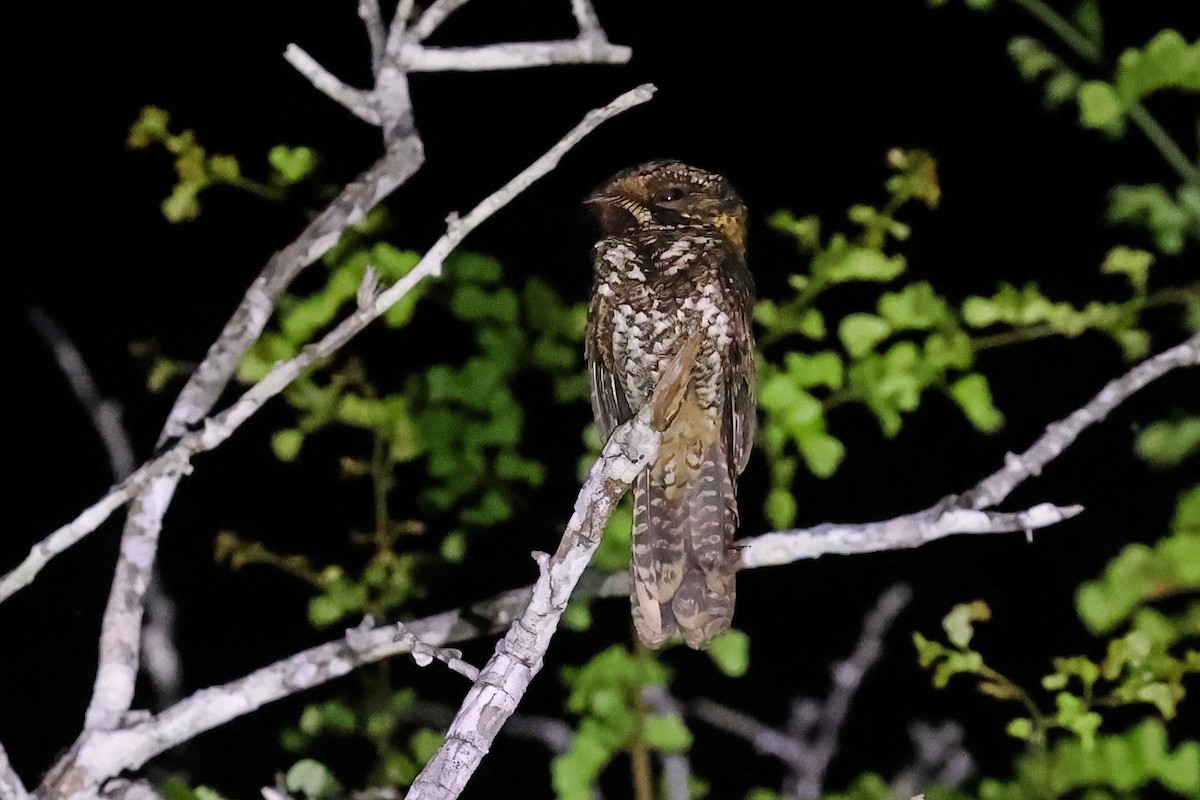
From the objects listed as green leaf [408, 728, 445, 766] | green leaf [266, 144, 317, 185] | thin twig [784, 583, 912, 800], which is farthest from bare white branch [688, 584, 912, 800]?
green leaf [266, 144, 317, 185]

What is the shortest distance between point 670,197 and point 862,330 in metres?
0.30

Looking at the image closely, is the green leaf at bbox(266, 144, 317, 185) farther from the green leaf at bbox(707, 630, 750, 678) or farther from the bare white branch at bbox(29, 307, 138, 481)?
the green leaf at bbox(707, 630, 750, 678)

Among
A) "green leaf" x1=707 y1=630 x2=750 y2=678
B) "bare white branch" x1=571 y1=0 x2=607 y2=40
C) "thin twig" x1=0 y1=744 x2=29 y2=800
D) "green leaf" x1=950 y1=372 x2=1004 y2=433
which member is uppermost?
"bare white branch" x1=571 y1=0 x2=607 y2=40

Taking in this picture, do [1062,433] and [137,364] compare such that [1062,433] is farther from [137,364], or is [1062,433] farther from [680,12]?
[137,364]

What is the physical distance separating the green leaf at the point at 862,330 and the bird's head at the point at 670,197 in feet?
0.63

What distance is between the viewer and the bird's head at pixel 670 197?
4.89 feet

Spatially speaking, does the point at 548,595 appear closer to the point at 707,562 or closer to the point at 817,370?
the point at 707,562

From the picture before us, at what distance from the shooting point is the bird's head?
1.49 metres

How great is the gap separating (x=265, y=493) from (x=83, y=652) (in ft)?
1.21

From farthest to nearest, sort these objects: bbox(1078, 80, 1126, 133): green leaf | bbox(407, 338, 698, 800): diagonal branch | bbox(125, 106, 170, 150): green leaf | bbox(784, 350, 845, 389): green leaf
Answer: bbox(125, 106, 170, 150): green leaf
bbox(784, 350, 845, 389): green leaf
bbox(1078, 80, 1126, 133): green leaf
bbox(407, 338, 698, 800): diagonal branch

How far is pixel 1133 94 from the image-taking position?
1.42 meters

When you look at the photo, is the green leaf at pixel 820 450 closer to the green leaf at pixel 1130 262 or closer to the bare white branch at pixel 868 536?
the bare white branch at pixel 868 536

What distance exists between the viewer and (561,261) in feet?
5.93

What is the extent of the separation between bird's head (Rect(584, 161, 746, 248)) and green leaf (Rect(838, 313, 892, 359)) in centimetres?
19
